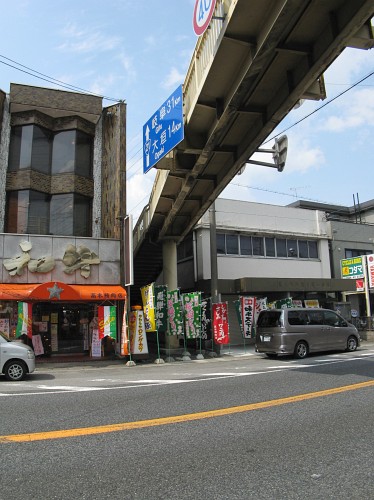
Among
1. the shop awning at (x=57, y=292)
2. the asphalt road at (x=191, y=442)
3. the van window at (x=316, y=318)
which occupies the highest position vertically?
the shop awning at (x=57, y=292)

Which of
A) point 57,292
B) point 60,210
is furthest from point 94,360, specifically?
point 60,210

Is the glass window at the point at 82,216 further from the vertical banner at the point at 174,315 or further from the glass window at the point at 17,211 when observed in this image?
the vertical banner at the point at 174,315

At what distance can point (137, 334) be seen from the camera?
55.3ft

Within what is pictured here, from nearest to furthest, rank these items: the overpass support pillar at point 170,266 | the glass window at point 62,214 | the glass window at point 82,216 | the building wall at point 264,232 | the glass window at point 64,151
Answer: the glass window at point 62,214 < the glass window at point 82,216 < the glass window at point 64,151 < the overpass support pillar at point 170,266 < the building wall at point 264,232

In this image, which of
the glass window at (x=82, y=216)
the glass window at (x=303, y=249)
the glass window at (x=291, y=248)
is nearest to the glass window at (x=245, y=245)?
the glass window at (x=291, y=248)

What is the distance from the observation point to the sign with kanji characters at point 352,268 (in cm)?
2716

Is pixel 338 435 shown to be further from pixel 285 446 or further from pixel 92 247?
pixel 92 247

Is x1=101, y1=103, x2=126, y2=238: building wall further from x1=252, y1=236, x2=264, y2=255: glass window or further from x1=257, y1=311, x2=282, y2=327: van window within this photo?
A: x1=252, y1=236, x2=264, y2=255: glass window

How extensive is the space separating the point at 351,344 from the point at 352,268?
11246mm

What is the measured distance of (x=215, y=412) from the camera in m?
6.85

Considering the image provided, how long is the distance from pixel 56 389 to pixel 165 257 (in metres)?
12.4

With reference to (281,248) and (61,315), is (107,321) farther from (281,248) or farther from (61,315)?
(281,248)

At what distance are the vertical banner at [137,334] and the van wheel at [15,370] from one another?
18.3 ft

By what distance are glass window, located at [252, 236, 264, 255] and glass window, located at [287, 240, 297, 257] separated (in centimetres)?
214
